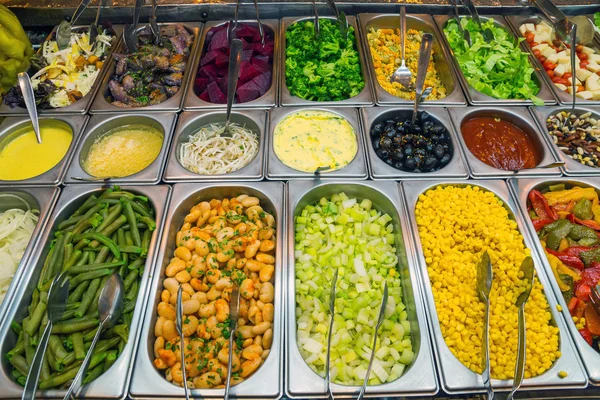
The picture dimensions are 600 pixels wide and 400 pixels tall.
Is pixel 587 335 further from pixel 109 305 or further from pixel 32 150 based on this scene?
pixel 32 150

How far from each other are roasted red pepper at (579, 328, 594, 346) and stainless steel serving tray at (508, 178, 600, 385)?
0.08m

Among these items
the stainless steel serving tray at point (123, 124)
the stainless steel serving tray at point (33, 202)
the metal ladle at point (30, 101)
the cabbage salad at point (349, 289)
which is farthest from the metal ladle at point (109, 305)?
the metal ladle at point (30, 101)

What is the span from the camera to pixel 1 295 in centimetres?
244

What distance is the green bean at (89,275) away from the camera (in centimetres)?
233

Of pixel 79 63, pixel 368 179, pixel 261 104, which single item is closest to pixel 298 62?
pixel 261 104

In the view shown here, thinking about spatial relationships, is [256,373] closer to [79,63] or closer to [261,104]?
[261,104]

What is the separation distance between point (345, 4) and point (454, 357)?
359 centimetres

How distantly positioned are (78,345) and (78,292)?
0.31 meters

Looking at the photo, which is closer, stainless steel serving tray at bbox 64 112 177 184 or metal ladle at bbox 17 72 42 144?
stainless steel serving tray at bbox 64 112 177 184

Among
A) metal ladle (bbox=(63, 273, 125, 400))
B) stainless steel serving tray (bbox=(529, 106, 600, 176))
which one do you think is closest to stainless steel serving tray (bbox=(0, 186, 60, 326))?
metal ladle (bbox=(63, 273, 125, 400))

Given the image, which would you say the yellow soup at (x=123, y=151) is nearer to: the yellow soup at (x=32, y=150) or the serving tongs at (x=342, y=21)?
the yellow soup at (x=32, y=150)

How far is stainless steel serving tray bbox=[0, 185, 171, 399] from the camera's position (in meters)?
2.01

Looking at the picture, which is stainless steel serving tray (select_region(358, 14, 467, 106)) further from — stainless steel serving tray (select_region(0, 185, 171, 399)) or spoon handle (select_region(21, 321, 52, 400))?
spoon handle (select_region(21, 321, 52, 400))

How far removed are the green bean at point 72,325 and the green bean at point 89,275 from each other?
24 centimetres
